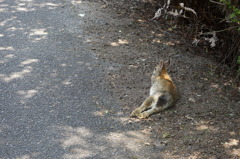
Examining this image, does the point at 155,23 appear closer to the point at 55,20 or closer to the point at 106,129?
the point at 55,20

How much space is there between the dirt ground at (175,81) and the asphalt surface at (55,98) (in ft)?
1.03

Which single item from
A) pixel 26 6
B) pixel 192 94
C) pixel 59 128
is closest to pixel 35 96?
pixel 59 128

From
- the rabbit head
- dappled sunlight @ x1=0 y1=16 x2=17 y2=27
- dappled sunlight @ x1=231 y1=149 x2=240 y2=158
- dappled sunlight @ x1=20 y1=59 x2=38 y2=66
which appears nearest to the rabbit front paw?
the rabbit head

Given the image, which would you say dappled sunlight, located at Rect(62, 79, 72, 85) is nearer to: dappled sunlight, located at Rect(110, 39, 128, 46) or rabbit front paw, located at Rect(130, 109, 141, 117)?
rabbit front paw, located at Rect(130, 109, 141, 117)

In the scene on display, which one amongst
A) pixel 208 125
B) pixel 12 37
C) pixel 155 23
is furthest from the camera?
pixel 155 23

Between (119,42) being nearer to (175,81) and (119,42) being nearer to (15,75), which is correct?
(175,81)

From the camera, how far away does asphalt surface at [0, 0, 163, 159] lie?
16.7 ft

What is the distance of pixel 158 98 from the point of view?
A: 606 cm

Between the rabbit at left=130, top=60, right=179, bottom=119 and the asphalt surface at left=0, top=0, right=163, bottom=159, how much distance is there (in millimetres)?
336

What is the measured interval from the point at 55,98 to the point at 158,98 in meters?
1.76

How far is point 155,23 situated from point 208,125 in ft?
14.6

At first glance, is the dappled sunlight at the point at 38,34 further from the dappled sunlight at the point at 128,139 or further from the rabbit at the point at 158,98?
the dappled sunlight at the point at 128,139

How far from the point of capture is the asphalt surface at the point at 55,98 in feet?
16.7

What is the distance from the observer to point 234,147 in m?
5.21
